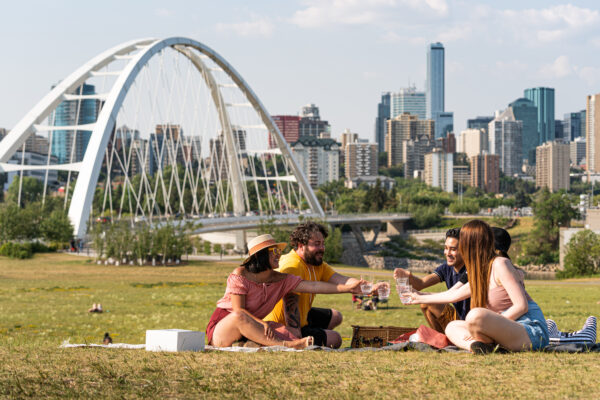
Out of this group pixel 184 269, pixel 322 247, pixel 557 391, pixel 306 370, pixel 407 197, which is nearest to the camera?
→ pixel 557 391

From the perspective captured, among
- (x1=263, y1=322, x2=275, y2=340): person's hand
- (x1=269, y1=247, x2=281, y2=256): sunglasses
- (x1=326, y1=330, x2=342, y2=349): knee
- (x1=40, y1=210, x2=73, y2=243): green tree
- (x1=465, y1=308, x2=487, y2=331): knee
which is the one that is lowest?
(x1=40, y1=210, x2=73, y2=243): green tree

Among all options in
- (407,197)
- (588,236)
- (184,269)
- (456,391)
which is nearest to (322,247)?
(456,391)

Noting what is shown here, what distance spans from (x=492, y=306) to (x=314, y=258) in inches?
77.5

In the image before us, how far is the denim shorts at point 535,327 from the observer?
7.37 m

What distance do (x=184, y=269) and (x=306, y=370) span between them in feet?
119

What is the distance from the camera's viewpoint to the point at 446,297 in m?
7.83

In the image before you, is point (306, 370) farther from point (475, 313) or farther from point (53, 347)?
point (53, 347)

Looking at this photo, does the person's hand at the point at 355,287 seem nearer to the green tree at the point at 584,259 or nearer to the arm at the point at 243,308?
the arm at the point at 243,308

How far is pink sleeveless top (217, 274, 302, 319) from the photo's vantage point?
7.99m

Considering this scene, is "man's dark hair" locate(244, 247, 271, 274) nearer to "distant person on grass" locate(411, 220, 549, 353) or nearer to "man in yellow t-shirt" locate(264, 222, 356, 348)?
"man in yellow t-shirt" locate(264, 222, 356, 348)

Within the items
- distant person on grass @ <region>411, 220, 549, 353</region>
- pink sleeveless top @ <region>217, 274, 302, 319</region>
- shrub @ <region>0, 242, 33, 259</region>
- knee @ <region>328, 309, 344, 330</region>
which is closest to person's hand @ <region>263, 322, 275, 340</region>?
pink sleeveless top @ <region>217, 274, 302, 319</region>

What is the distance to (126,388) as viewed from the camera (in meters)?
5.82

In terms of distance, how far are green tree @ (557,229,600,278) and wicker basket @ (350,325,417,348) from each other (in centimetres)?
4608

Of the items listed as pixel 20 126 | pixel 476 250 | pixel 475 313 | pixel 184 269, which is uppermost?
pixel 20 126
